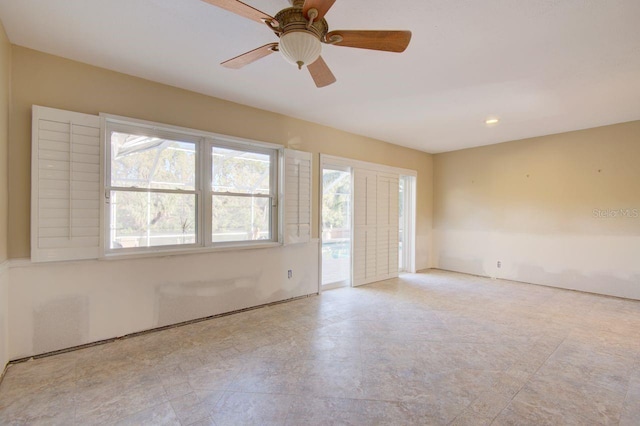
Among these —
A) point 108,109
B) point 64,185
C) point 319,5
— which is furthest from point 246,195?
point 319,5

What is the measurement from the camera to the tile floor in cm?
189

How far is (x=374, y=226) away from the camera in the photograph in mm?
5309

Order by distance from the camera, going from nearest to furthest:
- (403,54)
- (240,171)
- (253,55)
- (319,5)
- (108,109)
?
(319,5) < (253,55) < (403,54) < (108,109) < (240,171)

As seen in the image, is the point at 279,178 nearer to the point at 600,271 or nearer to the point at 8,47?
the point at 8,47

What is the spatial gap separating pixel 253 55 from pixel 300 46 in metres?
0.48

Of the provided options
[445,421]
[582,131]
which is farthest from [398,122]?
[445,421]

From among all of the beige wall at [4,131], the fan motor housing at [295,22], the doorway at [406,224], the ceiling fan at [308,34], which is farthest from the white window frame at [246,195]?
the doorway at [406,224]

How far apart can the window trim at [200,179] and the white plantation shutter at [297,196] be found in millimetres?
109

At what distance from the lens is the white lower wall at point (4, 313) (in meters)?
2.29

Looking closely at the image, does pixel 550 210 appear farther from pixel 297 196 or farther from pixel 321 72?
pixel 321 72

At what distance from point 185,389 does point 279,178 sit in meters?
2.63

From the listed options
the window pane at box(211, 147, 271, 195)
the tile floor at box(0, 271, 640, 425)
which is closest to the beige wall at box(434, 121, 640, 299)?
the tile floor at box(0, 271, 640, 425)

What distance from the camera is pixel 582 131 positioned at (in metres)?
4.70

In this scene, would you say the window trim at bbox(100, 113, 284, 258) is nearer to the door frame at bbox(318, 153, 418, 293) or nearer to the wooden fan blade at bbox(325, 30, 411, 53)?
the door frame at bbox(318, 153, 418, 293)
